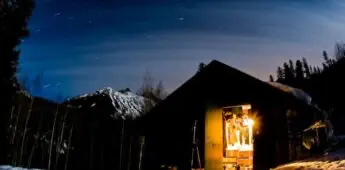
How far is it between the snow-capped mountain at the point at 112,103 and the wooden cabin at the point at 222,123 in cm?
1506

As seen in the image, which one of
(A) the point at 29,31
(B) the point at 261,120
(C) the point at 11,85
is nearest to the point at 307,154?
(B) the point at 261,120

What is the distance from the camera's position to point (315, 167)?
10055mm

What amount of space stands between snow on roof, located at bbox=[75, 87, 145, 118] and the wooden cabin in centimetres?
1506

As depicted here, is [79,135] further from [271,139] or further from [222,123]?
[271,139]

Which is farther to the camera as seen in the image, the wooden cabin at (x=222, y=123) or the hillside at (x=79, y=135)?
the hillside at (x=79, y=135)

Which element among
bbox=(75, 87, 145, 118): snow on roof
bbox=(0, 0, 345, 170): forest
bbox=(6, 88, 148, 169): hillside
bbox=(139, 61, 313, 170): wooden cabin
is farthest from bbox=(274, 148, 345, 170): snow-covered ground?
bbox=(75, 87, 145, 118): snow on roof

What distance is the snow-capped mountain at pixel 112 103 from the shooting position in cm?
3156

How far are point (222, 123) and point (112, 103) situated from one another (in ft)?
64.0

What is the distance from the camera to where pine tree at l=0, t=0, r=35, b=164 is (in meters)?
19.3

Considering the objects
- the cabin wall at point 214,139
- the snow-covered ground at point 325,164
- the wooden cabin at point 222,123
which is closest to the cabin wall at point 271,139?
the wooden cabin at point 222,123

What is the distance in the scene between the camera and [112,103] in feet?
106

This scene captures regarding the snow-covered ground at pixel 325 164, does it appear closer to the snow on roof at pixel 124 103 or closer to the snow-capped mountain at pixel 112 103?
the snow-capped mountain at pixel 112 103

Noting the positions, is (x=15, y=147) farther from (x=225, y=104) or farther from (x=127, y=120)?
(x=225, y=104)

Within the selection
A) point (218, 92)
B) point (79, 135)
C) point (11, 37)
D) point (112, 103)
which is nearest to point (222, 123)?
point (218, 92)
